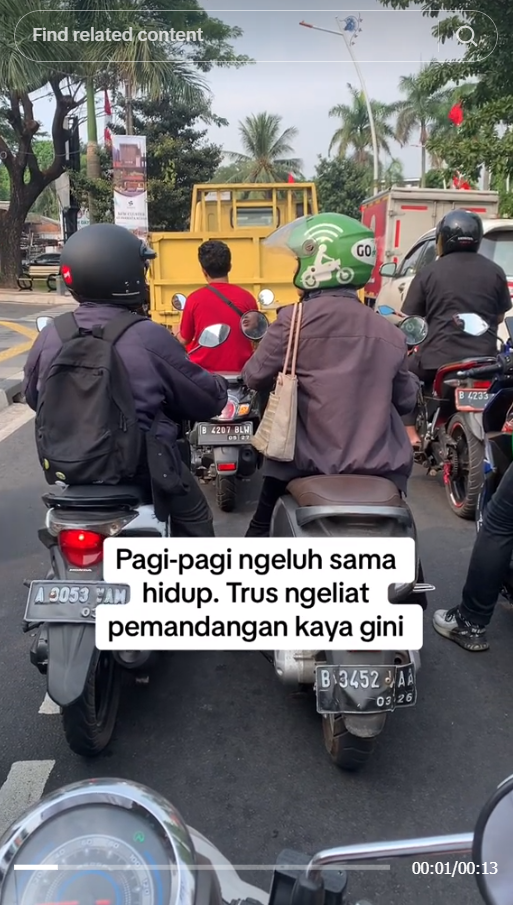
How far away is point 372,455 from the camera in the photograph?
8.69 feet

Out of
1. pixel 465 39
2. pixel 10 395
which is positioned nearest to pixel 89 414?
pixel 10 395

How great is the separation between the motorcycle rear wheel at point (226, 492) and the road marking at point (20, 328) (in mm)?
9828

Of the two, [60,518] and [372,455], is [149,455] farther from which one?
[372,455]

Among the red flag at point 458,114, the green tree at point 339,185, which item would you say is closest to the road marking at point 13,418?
the red flag at point 458,114

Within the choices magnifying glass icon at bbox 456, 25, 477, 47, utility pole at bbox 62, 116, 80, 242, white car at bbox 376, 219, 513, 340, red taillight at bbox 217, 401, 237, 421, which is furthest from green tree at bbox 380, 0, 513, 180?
utility pole at bbox 62, 116, 80, 242

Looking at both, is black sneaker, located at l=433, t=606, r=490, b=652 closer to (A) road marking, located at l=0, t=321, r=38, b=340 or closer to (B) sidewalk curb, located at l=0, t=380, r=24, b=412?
(B) sidewalk curb, located at l=0, t=380, r=24, b=412

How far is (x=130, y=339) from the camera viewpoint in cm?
256

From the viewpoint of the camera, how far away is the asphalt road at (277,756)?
2.32 meters

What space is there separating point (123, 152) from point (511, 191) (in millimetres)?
9459

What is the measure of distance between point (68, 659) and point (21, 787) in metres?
0.58

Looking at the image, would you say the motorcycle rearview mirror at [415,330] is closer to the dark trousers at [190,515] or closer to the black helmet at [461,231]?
the dark trousers at [190,515]

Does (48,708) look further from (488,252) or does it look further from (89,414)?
(488,252)

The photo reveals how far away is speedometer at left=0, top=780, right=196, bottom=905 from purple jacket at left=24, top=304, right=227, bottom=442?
1.68 meters

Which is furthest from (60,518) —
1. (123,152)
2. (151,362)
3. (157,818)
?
(123,152)
